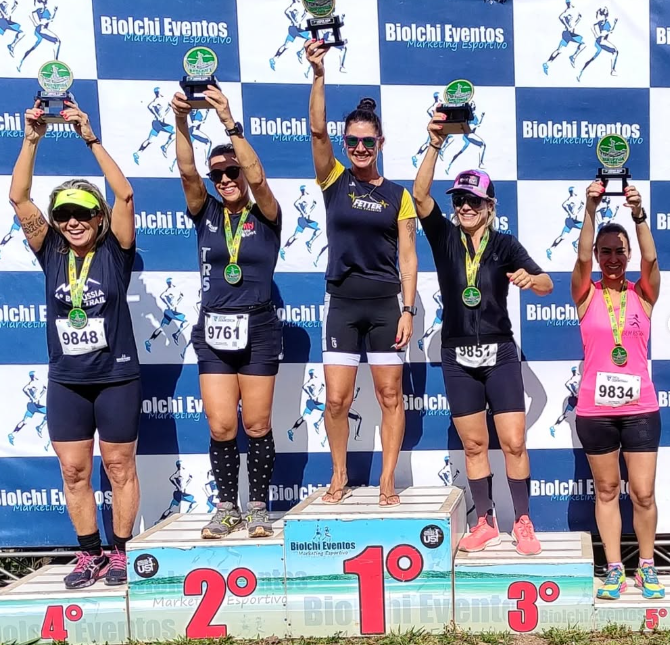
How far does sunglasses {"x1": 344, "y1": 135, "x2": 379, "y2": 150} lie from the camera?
10.6 feet

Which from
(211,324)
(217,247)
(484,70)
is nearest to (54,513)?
(211,324)

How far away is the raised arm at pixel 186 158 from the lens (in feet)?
10.3

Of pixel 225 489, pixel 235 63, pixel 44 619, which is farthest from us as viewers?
pixel 235 63

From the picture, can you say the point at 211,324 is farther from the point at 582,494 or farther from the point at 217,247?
the point at 582,494

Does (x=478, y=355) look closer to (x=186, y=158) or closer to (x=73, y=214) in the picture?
(x=186, y=158)

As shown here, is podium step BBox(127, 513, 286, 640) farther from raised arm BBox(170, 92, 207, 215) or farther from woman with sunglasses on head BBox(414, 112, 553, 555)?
raised arm BBox(170, 92, 207, 215)

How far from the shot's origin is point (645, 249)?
10.5 ft

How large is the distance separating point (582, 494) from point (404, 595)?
53.9 inches

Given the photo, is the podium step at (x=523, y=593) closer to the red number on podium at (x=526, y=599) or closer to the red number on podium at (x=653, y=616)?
the red number on podium at (x=526, y=599)

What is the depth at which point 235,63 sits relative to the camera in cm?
379

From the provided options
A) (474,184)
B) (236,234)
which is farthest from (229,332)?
(474,184)

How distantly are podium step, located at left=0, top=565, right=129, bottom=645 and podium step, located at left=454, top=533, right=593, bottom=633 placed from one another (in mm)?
1525

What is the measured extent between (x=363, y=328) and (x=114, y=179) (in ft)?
4.33

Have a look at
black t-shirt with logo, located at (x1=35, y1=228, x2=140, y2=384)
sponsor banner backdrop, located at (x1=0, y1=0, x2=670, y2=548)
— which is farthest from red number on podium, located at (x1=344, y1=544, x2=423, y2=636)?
black t-shirt with logo, located at (x1=35, y1=228, x2=140, y2=384)
